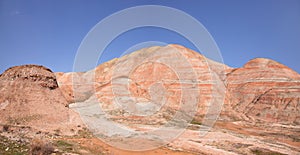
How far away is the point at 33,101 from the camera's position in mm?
19953

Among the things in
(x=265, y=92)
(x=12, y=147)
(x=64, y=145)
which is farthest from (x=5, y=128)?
(x=265, y=92)

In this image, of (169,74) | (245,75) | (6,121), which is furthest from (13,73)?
(245,75)

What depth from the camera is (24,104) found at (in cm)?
1945

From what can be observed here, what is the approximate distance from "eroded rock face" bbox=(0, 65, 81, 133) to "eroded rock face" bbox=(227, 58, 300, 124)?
4188cm

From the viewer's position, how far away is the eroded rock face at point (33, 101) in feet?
61.1

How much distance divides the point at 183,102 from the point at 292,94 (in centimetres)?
2564

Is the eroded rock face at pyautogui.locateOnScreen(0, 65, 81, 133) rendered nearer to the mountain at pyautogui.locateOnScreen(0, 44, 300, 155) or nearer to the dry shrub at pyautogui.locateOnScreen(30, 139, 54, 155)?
the mountain at pyautogui.locateOnScreen(0, 44, 300, 155)

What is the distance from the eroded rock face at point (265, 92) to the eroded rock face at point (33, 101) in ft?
137

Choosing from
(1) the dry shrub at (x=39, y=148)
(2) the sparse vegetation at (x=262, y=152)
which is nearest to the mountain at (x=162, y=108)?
(2) the sparse vegetation at (x=262, y=152)

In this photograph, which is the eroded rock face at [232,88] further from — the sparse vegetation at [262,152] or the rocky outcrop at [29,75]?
the rocky outcrop at [29,75]

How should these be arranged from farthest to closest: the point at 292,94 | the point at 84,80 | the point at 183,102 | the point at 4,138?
the point at 84,80
the point at 292,94
the point at 183,102
the point at 4,138

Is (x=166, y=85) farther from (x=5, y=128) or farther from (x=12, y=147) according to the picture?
(x=12, y=147)

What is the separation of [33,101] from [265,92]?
183 feet

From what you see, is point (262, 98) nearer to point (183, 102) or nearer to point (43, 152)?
point (183, 102)
